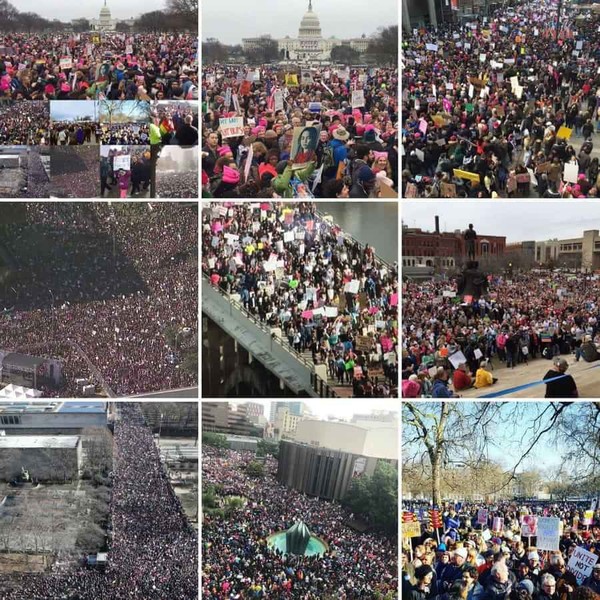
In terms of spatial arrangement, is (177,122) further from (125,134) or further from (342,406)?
(342,406)

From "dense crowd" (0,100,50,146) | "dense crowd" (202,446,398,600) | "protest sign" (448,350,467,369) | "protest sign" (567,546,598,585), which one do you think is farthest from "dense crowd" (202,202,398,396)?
"protest sign" (567,546,598,585)

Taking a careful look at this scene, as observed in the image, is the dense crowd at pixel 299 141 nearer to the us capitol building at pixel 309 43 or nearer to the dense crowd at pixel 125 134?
the us capitol building at pixel 309 43

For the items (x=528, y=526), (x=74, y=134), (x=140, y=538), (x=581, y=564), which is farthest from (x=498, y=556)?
(x=74, y=134)

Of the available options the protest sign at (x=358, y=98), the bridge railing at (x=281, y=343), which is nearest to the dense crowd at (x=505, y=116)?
the protest sign at (x=358, y=98)

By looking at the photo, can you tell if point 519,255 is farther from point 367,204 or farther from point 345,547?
point 345,547

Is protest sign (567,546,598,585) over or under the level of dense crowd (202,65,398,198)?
under

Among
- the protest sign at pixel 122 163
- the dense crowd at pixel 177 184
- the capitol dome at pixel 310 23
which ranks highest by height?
the capitol dome at pixel 310 23

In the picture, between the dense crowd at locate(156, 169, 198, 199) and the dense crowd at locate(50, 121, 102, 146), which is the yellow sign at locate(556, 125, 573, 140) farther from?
the dense crowd at locate(50, 121, 102, 146)
